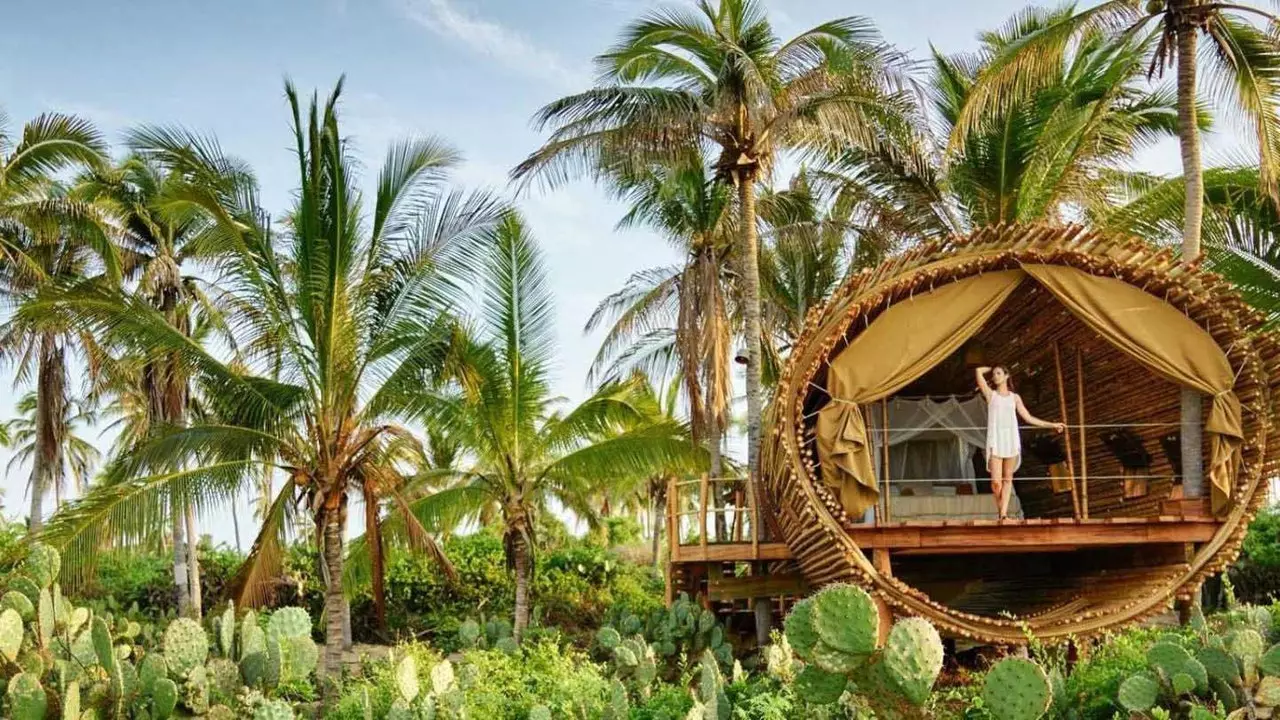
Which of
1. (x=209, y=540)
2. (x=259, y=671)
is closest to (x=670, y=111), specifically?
(x=259, y=671)

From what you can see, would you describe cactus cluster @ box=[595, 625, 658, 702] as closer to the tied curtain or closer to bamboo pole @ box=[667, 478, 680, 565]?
the tied curtain

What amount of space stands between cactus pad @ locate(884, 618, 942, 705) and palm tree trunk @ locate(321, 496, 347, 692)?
25.0ft

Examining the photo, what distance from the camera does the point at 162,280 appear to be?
20.4 meters

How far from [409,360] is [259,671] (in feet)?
13.4

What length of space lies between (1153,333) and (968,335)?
1.76 m

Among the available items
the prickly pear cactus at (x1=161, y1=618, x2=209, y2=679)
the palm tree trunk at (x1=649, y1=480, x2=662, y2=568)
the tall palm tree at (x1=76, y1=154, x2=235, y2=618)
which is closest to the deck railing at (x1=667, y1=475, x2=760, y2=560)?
the prickly pear cactus at (x1=161, y1=618, x2=209, y2=679)

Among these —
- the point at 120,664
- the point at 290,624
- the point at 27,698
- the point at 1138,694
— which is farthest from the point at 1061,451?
the point at 27,698

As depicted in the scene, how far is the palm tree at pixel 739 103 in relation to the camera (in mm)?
16156

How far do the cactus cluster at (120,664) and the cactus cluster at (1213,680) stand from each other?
6078mm

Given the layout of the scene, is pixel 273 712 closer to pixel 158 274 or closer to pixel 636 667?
pixel 636 667

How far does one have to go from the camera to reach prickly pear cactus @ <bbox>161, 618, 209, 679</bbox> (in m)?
10.7

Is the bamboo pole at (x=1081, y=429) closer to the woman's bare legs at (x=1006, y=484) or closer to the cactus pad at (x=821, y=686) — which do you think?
the woman's bare legs at (x=1006, y=484)

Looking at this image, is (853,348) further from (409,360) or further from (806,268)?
(806,268)

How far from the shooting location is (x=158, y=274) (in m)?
20.4
